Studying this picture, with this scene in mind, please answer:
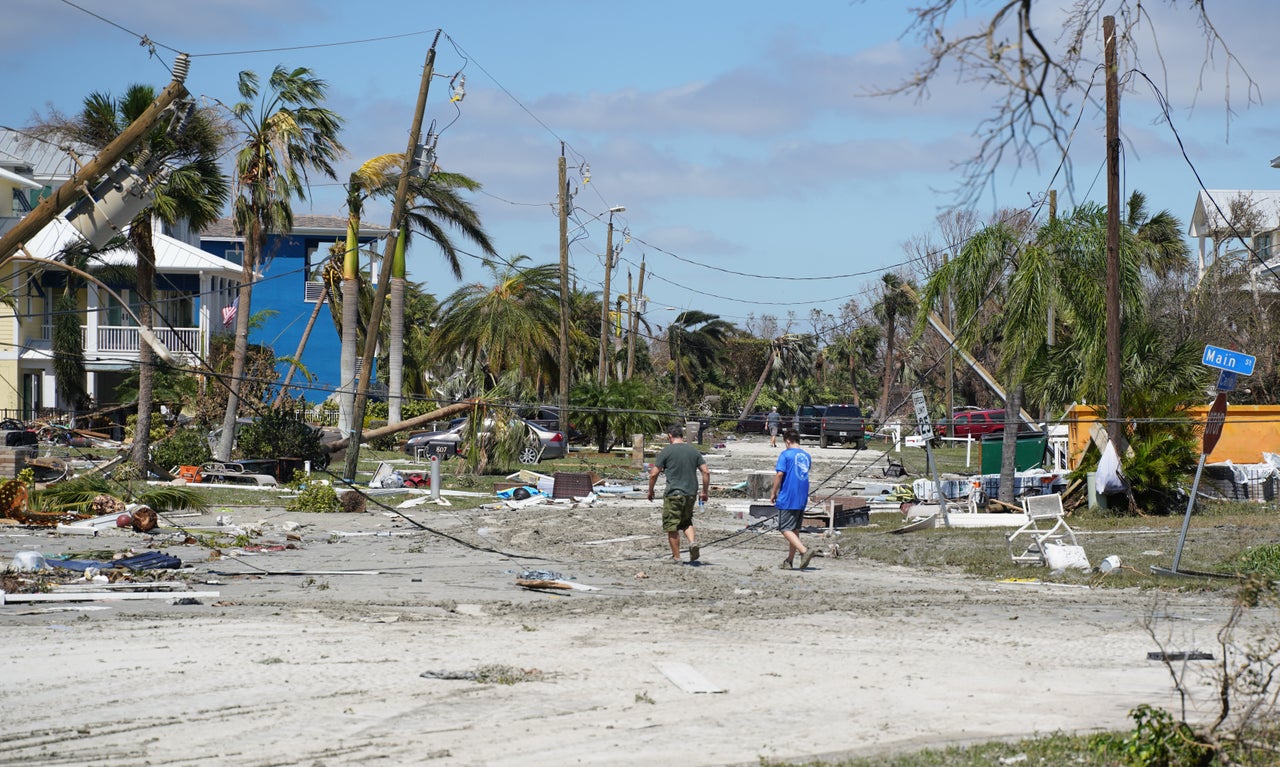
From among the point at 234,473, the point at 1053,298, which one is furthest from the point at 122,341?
the point at 1053,298

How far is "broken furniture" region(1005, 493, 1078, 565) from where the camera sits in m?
15.2

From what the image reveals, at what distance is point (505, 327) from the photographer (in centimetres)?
4488

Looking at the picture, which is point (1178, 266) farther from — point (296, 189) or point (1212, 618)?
point (1212, 618)

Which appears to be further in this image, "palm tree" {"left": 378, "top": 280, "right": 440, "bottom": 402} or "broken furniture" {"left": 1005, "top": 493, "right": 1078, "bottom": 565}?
"palm tree" {"left": 378, "top": 280, "right": 440, "bottom": 402}

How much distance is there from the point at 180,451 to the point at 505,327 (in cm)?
1770

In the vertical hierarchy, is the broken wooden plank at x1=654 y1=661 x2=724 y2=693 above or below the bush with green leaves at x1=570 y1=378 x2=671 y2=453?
below

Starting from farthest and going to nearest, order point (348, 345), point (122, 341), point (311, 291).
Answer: point (311, 291) → point (122, 341) → point (348, 345)

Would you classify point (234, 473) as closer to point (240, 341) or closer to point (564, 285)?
point (240, 341)

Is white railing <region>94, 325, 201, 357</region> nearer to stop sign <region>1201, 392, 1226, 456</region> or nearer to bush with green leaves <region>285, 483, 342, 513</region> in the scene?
bush with green leaves <region>285, 483, 342, 513</region>

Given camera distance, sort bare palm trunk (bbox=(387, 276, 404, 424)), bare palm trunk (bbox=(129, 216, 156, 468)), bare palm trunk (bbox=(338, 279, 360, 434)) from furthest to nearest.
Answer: bare palm trunk (bbox=(387, 276, 404, 424)), bare palm trunk (bbox=(338, 279, 360, 434)), bare palm trunk (bbox=(129, 216, 156, 468))

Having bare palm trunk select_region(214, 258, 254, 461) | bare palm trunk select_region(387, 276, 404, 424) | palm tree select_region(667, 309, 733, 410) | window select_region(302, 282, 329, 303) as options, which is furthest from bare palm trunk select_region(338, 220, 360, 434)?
palm tree select_region(667, 309, 733, 410)

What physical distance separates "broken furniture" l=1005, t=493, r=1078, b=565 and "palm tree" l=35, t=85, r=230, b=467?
50.8ft

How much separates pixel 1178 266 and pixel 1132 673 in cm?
3746

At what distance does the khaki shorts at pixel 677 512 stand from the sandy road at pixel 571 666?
2.39 feet
